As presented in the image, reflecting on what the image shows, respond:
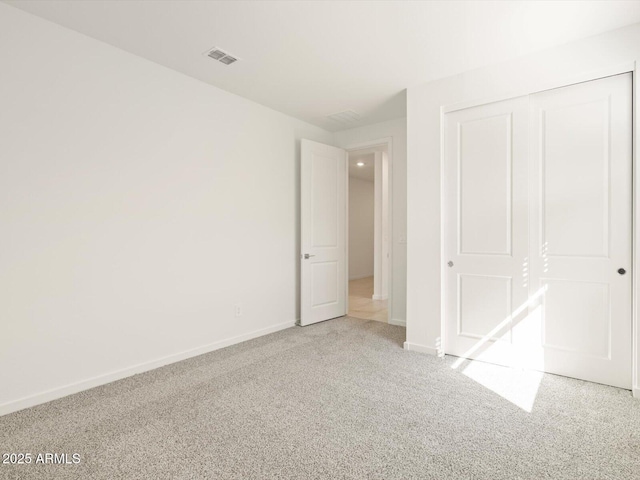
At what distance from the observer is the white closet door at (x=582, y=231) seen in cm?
250

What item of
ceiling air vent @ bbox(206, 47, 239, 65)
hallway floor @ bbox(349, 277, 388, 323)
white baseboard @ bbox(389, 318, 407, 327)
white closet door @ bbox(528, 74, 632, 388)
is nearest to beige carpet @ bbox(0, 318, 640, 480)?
white closet door @ bbox(528, 74, 632, 388)

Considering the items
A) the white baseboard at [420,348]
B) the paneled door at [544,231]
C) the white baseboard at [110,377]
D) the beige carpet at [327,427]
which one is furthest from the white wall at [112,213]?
the paneled door at [544,231]

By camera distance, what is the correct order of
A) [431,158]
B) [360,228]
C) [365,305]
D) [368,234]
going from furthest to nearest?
[368,234] < [360,228] < [365,305] < [431,158]

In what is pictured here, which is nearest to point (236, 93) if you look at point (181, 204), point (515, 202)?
point (181, 204)

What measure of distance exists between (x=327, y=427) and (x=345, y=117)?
11.6 feet

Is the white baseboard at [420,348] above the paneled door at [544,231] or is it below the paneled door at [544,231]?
below

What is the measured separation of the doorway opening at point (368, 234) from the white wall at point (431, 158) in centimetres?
118

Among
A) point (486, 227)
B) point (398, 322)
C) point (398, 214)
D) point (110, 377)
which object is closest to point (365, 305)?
point (398, 322)

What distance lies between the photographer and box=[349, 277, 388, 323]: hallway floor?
4.91 metres

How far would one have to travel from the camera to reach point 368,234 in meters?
9.76

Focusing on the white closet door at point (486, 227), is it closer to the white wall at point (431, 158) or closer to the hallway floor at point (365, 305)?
the white wall at point (431, 158)

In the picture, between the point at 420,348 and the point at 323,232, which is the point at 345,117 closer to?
the point at 323,232

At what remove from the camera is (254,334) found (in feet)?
12.6

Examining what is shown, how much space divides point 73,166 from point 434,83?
315 cm
